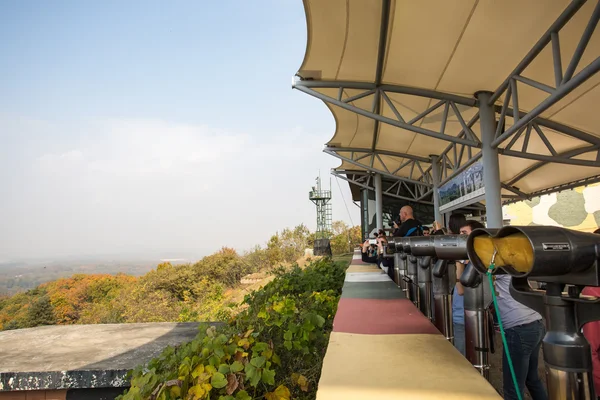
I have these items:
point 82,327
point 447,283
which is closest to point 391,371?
point 447,283

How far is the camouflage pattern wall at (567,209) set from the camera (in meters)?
20.9

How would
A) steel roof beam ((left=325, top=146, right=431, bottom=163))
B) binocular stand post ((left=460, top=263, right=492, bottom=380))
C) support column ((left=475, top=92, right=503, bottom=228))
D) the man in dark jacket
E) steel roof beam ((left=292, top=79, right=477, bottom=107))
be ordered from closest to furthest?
1. binocular stand post ((left=460, top=263, right=492, bottom=380))
2. the man in dark jacket
3. support column ((left=475, top=92, right=503, bottom=228))
4. steel roof beam ((left=292, top=79, right=477, bottom=107))
5. steel roof beam ((left=325, top=146, right=431, bottom=163))

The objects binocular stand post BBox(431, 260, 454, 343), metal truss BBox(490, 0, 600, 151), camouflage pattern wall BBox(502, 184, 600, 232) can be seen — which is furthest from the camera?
camouflage pattern wall BBox(502, 184, 600, 232)

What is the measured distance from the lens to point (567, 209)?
22812mm

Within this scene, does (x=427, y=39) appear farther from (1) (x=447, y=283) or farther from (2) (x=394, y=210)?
(2) (x=394, y=210)

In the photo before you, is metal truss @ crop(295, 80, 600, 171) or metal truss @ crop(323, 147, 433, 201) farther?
metal truss @ crop(323, 147, 433, 201)

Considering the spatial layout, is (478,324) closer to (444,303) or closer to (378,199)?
(444,303)

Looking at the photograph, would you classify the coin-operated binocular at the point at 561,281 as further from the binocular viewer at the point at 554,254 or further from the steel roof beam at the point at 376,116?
the steel roof beam at the point at 376,116

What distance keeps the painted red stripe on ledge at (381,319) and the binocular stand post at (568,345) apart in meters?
0.99

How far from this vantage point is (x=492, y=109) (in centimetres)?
716

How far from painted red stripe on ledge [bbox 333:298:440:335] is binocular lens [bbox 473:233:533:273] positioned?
0.98 m

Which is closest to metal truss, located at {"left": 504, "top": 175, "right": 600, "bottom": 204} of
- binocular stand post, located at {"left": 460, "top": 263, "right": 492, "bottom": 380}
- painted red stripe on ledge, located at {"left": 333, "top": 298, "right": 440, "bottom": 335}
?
painted red stripe on ledge, located at {"left": 333, "top": 298, "right": 440, "bottom": 335}

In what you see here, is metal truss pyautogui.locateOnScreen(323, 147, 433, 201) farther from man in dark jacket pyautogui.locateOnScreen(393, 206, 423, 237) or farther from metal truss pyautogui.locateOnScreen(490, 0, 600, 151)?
man in dark jacket pyautogui.locateOnScreen(393, 206, 423, 237)

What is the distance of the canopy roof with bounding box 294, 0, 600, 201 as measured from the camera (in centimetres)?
464
